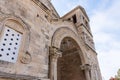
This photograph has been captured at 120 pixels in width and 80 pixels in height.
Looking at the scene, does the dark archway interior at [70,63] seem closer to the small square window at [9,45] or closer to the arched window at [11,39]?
the arched window at [11,39]

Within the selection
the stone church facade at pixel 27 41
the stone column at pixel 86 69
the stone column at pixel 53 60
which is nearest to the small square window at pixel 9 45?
the stone church facade at pixel 27 41

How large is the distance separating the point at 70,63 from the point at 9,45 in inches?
264

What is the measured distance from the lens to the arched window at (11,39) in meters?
3.81

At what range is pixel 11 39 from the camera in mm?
4195

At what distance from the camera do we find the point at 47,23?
20.2ft

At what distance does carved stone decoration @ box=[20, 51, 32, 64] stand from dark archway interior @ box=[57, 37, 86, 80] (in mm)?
5073

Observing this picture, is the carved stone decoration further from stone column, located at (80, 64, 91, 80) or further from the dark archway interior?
stone column, located at (80, 64, 91, 80)

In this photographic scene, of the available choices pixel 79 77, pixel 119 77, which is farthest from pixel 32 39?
pixel 119 77

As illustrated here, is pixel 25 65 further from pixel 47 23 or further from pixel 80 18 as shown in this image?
pixel 80 18

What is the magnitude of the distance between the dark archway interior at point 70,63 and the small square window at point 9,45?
532cm

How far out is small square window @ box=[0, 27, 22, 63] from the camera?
3.78 m

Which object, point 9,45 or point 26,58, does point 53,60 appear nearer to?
point 26,58

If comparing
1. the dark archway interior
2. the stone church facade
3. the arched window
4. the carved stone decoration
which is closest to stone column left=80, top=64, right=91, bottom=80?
the dark archway interior

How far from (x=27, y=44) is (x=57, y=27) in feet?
9.96
